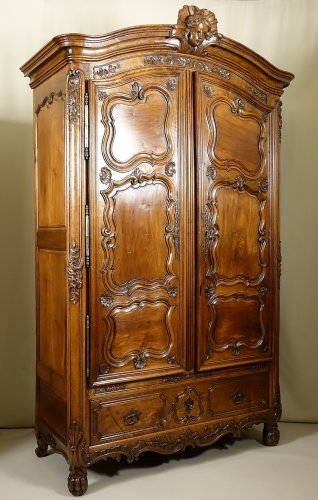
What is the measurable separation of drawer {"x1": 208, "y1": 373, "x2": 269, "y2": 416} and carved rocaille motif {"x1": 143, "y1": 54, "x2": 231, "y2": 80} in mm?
1576

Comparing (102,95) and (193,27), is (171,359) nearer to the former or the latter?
(102,95)

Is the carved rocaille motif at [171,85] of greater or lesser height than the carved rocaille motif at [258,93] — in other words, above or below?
below

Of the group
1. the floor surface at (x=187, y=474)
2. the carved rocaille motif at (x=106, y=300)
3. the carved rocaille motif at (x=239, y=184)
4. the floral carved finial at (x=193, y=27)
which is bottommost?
the floor surface at (x=187, y=474)

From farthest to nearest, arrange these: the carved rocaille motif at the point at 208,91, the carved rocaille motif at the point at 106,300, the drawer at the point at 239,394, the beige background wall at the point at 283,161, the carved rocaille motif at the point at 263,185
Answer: the beige background wall at the point at 283,161 < the carved rocaille motif at the point at 263,185 < the drawer at the point at 239,394 < the carved rocaille motif at the point at 208,91 < the carved rocaille motif at the point at 106,300

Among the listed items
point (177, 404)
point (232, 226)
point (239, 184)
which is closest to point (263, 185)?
point (239, 184)

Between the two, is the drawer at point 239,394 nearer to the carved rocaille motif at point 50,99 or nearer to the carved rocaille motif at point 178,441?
the carved rocaille motif at point 178,441

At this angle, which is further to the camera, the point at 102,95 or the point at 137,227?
the point at 137,227

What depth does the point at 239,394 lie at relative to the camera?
117 inches

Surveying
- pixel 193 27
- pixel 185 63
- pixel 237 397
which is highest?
pixel 193 27

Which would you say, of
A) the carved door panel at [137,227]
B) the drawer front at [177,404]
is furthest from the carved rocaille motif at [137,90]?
the drawer front at [177,404]

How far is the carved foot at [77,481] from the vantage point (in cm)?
252

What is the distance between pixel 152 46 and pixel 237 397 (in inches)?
71.8

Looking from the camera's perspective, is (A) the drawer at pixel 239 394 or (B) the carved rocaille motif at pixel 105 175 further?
(A) the drawer at pixel 239 394

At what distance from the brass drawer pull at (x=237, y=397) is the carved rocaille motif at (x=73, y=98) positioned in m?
1.62
